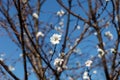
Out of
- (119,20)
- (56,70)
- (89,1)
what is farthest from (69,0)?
(56,70)

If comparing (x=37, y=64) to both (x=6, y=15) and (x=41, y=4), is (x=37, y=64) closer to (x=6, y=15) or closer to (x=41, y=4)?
(x=6, y=15)

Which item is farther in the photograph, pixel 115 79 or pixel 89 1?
pixel 89 1

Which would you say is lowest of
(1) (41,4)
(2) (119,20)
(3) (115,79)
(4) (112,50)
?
(3) (115,79)

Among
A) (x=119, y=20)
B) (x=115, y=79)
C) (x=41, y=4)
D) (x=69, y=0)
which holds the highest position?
(x=41, y=4)

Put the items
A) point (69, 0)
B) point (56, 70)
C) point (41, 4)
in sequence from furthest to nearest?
point (41, 4) → point (69, 0) → point (56, 70)

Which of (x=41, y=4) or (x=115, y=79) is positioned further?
(x=41, y=4)

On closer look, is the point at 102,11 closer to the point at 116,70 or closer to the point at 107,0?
the point at 107,0

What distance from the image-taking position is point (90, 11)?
357cm

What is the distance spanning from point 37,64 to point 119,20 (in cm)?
109

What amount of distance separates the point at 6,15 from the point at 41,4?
1299 millimetres

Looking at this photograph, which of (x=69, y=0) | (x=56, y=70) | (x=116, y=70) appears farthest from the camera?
(x=69, y=0)

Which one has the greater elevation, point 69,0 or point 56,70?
point 69,0

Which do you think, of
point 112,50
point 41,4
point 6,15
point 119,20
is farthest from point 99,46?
point 41,4

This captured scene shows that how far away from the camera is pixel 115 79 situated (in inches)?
130
